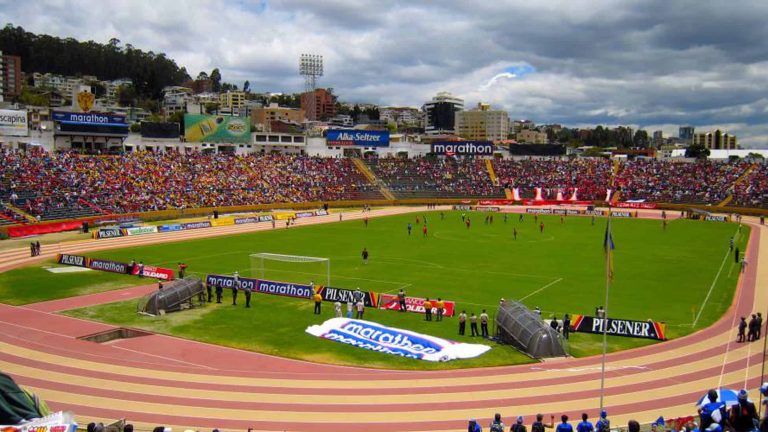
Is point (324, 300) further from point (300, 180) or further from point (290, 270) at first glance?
point (300, 180)

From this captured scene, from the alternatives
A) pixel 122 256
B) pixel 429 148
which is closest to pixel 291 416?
pixel 122 256

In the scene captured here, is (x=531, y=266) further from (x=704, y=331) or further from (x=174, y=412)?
(x=174, y=412)

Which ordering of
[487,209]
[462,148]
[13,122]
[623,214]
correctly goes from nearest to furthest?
[13,122]
[623,214]
[487,209]
[462,148]

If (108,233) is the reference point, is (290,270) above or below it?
below

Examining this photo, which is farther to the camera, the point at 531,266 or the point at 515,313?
the point at 531,266

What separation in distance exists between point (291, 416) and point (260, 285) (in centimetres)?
1806

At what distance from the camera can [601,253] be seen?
47594mm

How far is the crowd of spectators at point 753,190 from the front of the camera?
8312 centimetres

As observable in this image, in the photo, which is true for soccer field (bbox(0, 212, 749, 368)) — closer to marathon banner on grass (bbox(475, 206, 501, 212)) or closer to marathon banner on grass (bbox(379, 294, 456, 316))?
marathon banner on grass (bbox(379, 294, 456, 316))

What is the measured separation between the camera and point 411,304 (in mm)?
30141

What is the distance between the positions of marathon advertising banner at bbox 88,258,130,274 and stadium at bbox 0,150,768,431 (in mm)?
189

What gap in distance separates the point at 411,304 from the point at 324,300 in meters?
5.10

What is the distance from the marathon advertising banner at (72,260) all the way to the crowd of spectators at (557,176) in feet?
245

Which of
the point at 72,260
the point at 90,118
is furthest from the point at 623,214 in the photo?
the point at 90,118
